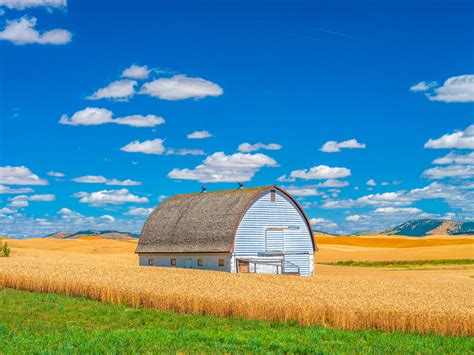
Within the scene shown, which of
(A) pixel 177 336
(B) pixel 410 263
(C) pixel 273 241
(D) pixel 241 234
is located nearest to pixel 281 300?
(A) pixel 177 336

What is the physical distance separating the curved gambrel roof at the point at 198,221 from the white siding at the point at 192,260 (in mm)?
618

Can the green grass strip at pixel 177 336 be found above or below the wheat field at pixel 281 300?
below

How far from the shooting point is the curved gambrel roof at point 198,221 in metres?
50.9

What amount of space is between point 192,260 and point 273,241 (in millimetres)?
6613

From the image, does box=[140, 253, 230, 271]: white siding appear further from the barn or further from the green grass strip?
the green grass strip

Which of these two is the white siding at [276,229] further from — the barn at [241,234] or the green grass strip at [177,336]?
the green grass strip at [177,336]

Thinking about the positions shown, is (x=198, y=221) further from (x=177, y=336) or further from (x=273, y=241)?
(x=177, y=336)

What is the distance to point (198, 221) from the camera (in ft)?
177

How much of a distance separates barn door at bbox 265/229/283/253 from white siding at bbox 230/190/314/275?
0.62 feet

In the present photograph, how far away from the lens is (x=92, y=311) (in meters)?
28.5

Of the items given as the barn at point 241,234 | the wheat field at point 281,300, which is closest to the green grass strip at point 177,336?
the wheat field at point 281,300

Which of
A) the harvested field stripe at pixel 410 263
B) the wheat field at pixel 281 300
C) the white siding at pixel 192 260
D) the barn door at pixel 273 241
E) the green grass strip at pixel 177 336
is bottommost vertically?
the green grass strip at pixel 177 336

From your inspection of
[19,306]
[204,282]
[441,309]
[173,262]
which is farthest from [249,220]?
[441,309]

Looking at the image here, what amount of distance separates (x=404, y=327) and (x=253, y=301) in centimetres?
619
